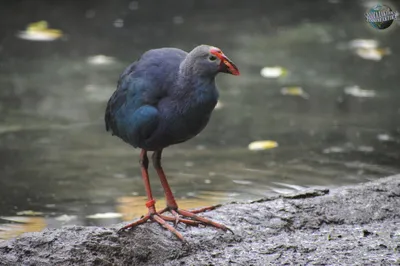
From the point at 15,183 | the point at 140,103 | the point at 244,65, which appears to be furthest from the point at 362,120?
the point at 140,103

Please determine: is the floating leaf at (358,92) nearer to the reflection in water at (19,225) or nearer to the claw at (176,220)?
the reflection in water at (19,225)

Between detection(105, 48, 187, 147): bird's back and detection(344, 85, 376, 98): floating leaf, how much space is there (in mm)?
3599

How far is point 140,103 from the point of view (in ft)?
11.7

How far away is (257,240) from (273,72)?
3.92 metres

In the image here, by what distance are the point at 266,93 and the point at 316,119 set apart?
2.18 feet

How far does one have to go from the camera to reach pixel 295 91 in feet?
22.9

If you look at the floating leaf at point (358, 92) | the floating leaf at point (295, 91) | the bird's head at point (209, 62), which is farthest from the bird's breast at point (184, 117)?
the floating leaf at point (358, 92)

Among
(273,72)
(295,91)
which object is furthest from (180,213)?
(273,72)

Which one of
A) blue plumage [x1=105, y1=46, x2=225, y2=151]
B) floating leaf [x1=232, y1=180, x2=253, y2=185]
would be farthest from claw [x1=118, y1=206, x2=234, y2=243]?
floating leaf [x1=232, y1=180, x2=253, y2=185]

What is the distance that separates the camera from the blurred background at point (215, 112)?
5.15 metres

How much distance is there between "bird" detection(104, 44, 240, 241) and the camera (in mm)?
3410

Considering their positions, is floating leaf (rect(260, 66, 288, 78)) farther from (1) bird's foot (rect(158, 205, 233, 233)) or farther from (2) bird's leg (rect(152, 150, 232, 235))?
(1) bird's foot (rect(158, 205, 233, 233))

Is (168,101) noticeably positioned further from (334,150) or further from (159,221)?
(334,150)

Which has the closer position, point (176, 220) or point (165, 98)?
point (165, 98)
